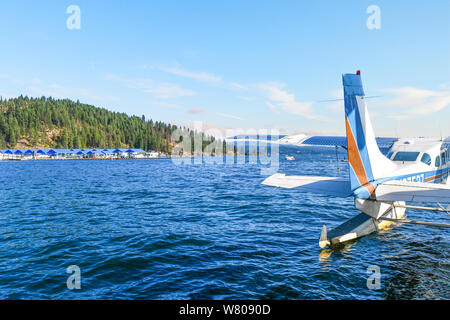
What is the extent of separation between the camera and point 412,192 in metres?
10.9

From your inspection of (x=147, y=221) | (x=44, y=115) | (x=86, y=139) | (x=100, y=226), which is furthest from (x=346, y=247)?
(x=44, y=115)

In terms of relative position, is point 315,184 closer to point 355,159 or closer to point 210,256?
point 355,159

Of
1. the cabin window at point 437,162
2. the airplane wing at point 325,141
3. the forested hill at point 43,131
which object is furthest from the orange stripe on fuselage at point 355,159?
the forested hill at point 43,131

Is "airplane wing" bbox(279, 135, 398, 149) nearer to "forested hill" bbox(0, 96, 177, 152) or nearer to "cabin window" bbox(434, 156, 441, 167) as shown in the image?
"cabin window" bbox(434, 156, 441, 167)

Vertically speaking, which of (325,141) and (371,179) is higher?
(325,141)

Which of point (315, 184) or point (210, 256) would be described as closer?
point (210, 256)

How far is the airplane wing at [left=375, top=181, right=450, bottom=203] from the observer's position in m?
10.1

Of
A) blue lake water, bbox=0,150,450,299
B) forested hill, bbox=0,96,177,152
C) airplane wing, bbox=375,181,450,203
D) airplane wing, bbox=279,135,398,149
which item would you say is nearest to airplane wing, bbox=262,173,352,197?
airplane wing, bbox=375,181,450,203

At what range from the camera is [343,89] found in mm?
11773

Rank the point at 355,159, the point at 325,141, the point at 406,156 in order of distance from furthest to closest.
A: 1. the point at 325,141
2. the point at 406,156
3. the point at 355,159

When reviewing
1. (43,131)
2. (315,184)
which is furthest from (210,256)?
(43,131)

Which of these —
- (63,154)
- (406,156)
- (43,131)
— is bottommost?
(406,156)

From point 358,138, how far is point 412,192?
3110 millimetres

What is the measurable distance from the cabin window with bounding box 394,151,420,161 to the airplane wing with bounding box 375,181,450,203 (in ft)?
15.1
